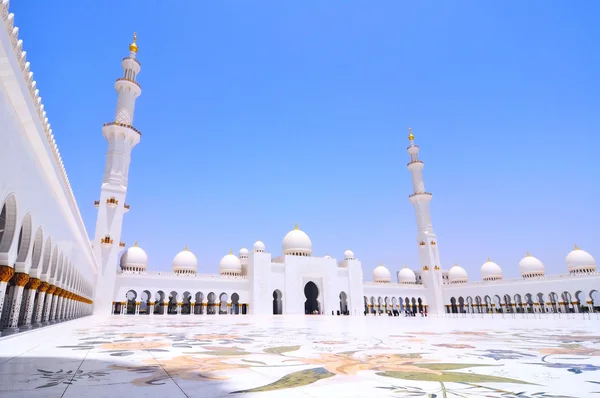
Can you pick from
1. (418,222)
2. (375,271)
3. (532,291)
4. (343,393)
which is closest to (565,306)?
(532,291)

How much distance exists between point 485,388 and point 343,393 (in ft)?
2.65

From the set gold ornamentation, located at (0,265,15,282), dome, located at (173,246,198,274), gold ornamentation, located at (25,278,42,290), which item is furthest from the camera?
dome, located at (173,246,198,274)

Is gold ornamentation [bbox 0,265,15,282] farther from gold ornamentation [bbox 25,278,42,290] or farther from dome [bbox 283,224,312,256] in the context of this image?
dome [bbox 283,224,312,256]

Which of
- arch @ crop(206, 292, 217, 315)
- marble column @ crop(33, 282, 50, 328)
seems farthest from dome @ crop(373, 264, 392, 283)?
marble column @ crop(33, 282, 50, 328)

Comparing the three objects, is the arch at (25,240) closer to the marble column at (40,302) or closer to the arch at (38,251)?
the arch at (38,251)

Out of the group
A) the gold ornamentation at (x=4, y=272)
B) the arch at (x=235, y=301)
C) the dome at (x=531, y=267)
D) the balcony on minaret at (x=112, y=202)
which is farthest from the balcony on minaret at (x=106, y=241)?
the dome at (x=531, y=267)

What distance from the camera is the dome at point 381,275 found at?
38062 mm

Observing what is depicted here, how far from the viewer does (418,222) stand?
34.1 meters

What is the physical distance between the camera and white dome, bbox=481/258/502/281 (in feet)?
115

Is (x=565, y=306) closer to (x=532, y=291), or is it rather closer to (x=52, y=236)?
(x=532, y=291)

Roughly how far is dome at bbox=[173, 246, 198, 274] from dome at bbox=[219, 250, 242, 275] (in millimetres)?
2407

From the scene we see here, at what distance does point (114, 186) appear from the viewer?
23859mm

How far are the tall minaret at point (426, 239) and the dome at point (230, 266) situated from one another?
16.3m

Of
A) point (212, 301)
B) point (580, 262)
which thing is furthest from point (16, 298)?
point (580, 262)
